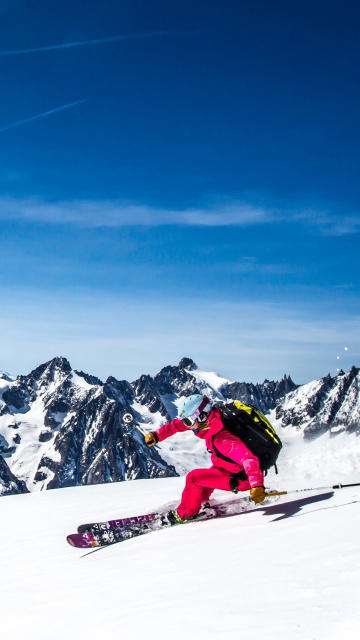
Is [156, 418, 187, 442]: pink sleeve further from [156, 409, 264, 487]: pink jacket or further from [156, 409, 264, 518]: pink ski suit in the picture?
[156, 409, 264, 518]: pink ski suit

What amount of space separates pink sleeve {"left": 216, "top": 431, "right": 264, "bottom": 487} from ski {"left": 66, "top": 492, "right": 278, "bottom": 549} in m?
0.78

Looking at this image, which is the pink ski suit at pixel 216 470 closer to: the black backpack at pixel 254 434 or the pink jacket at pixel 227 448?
the pink jacket at pixel 227 448

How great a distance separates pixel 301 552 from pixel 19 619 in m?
2.60

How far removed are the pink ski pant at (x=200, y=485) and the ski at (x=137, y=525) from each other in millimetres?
Answer: 184

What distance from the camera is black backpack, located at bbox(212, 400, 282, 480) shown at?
7.76 metres

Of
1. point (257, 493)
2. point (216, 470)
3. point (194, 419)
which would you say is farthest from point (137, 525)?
point (257, 493)

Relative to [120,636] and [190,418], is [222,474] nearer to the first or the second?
[190,418]

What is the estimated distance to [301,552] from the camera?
15.8ft

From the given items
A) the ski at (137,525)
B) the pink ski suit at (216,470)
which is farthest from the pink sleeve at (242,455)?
the ski at (137,525)

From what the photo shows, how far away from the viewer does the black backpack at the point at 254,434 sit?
25.5 feet

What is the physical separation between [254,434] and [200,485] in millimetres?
1148

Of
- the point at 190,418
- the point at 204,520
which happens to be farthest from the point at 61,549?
the point at 190,418

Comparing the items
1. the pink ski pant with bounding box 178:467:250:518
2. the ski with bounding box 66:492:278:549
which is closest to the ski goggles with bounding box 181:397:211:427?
the pink ski pant with bounding box 178:467:250:518

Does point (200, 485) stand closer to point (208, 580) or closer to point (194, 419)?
point (194, 419)
